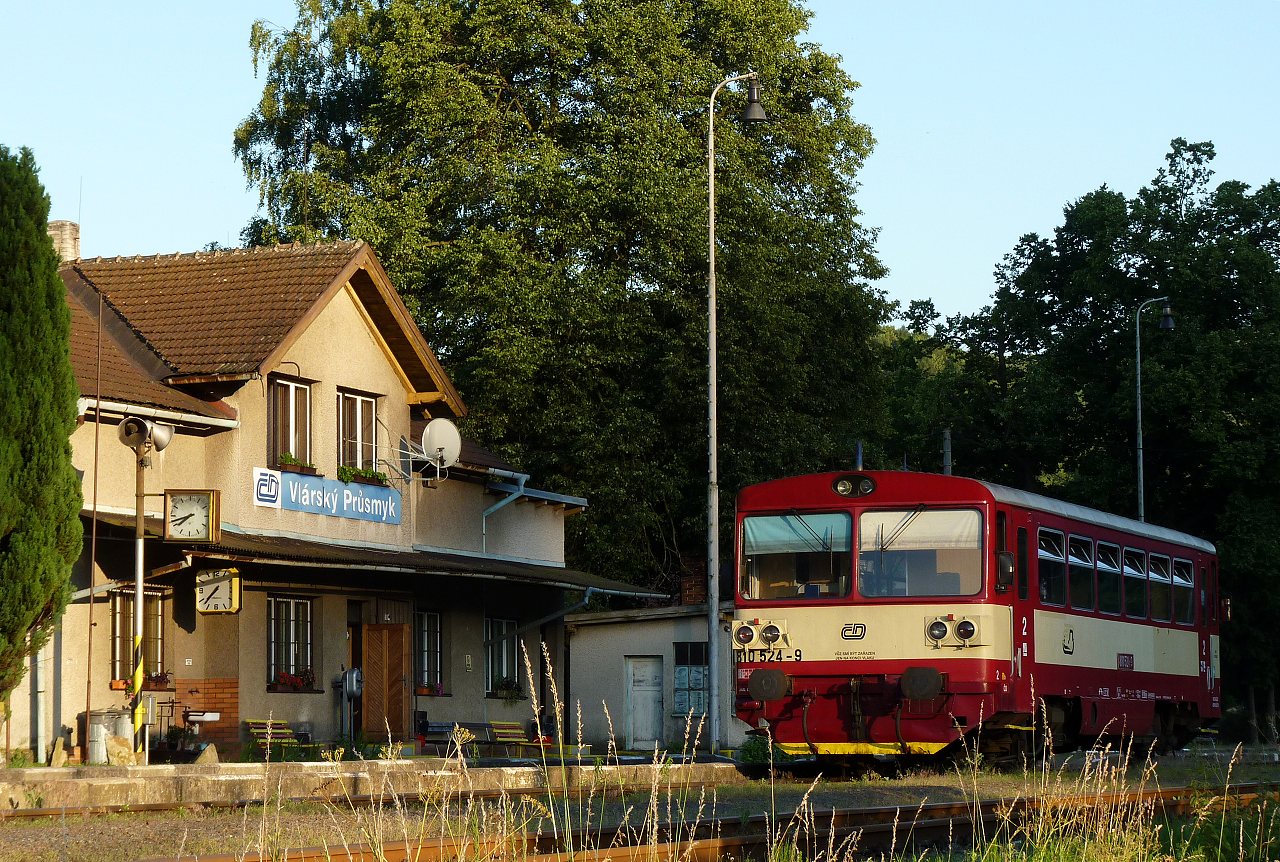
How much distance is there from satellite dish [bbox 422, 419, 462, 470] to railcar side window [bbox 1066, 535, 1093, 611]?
1078 cm

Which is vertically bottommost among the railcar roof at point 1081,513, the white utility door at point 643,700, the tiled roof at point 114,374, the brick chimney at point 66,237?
the white utility door at point 643,700

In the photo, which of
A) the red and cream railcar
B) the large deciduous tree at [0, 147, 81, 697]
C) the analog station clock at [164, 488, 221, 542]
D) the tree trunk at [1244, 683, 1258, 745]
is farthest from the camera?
the tree trunk at [1244, 683, 1258, 745]

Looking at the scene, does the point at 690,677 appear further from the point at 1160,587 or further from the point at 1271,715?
the point at 1271,715

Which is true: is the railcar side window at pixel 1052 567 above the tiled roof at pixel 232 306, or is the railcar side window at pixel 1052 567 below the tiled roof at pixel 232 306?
below

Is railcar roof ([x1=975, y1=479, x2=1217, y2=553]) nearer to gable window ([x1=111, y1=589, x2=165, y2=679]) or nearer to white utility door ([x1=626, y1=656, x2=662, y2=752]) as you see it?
Answer: gable window ([x1=111, y1=589, x2=165, y2=679])

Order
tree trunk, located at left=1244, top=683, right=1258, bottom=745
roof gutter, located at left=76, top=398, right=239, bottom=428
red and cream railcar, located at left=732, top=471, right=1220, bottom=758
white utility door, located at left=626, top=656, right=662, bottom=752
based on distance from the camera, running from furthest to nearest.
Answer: tree trunk, located at left=1244, top=683, right=1258, bottom=745, white utility door, located at left=626, top=656, right=662, bottom=752, roof gutter, located at left=76, top=398, right=239, bottom=428, red and cream railcar, located at left=732, top=471, right=1220, bottom=758

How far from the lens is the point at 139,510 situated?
66.2 ft

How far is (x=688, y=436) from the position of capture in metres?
38.3

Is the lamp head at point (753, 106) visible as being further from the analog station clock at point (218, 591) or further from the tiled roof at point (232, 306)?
the analog station clock at point (218, 591)

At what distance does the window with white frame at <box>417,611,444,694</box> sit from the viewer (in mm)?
28500

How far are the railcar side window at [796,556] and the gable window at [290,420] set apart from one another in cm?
865

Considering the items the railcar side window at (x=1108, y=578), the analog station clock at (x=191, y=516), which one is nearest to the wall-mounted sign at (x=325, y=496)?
the analog station clock at (x=191, y=516)

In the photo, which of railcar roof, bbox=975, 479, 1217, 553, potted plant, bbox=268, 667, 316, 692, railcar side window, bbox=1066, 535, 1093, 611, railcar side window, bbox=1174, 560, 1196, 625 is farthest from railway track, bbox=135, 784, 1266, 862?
potted plant, bbox=268, 667, 316, 692

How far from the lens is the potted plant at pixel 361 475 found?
2627 centimetres
